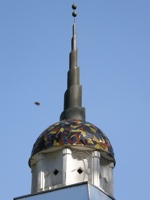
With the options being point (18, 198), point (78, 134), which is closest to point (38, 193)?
point (18, 198)

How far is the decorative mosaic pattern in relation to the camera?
32.1 m

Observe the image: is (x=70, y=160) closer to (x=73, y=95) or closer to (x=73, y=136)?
(x=73, y=136)

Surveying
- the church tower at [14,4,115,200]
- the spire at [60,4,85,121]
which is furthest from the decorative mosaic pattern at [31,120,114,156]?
the spire at [60,4,85,121]

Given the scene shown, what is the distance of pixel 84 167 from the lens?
105 ft

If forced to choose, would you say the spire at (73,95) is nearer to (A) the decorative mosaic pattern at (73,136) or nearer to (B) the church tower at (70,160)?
(B) the church tower at (70,160)

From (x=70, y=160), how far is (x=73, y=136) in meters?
0.99

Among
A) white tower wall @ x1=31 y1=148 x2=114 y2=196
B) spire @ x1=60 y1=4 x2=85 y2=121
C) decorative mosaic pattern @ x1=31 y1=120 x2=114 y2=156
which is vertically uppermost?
spire @ x1=60 y1=4 x2=85 y2=121

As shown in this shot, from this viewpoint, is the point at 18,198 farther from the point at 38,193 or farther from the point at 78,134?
the point at 78,134

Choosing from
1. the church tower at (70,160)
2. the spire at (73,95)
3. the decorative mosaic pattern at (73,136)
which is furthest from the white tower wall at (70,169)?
the spire at (73,95)

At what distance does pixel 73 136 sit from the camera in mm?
32188

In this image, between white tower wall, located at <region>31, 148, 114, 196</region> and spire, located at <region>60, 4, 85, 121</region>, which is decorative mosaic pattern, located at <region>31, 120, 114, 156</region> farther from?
spire, located at <region>60, 4, 85, 121</region>

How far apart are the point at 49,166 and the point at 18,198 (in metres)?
2.02

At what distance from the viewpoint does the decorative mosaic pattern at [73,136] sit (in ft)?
105

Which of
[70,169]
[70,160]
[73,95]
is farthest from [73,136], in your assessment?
[73,95]
